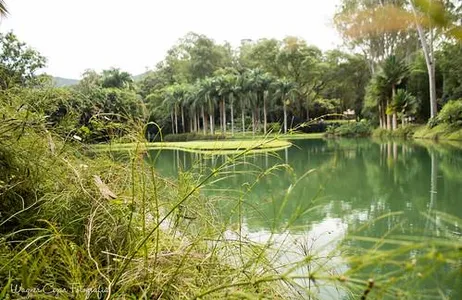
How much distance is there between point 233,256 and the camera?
1447 millimetres

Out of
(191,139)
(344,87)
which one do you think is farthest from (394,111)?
(191,139)

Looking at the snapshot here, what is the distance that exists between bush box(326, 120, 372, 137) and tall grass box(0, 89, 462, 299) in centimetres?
2879

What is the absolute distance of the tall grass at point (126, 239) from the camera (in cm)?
99

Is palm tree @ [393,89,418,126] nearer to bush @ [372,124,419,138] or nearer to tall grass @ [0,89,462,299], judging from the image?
bush @ [372,124,419,138]

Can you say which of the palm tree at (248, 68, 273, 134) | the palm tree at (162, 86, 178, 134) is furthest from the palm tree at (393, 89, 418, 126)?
the palm tree at (162, 86, 178, 134)

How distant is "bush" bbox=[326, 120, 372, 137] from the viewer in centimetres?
2923

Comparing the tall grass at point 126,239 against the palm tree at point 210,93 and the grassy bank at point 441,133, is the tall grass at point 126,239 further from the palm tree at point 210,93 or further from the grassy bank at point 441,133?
the palm tree at point 210,93

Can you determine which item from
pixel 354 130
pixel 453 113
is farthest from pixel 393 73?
pixel 453 113

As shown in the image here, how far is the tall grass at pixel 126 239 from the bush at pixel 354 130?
94.4ft

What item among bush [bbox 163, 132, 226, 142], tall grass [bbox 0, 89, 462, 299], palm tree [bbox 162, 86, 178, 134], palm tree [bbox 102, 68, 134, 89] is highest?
palm tree [bbox 102, 68, 134, 89]

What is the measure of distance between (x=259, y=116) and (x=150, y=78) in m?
17.3

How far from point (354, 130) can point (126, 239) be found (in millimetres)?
29611

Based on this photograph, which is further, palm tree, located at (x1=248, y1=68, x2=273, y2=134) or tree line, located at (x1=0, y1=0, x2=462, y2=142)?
palm tree, located at (x1=248, y1=68, x2=273, y2=134)

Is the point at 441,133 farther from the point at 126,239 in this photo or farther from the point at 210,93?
the point at 126,239
